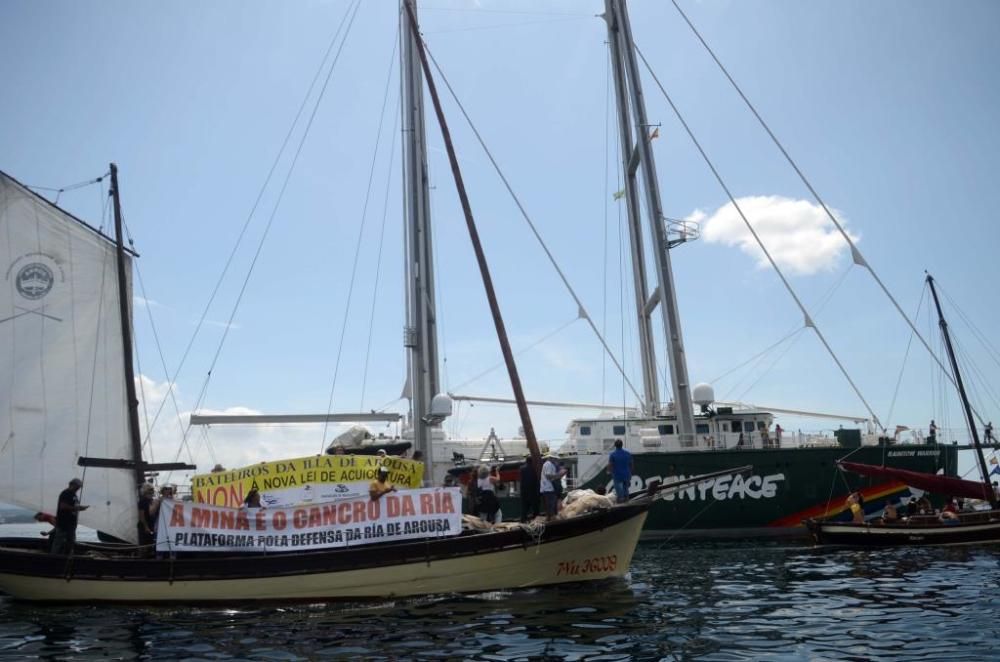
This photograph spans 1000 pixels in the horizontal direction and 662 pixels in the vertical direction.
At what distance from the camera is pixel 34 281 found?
17812mm

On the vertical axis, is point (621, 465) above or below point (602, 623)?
above

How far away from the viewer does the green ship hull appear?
29.8 m

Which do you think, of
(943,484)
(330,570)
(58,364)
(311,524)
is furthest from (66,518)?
(943,484)

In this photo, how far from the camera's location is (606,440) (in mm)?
33656

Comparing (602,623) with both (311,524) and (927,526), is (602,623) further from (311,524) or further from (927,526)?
(927,526)

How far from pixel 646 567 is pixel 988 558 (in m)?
9.59

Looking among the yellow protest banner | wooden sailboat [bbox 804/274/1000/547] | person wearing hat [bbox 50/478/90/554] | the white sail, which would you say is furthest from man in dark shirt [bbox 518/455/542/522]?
wooden sailboat [bbox 804/274/1000/547]

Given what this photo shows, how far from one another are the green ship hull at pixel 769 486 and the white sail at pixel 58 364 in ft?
60.3

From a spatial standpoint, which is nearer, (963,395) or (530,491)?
(530,491)

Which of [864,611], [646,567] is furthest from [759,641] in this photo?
[646,567]

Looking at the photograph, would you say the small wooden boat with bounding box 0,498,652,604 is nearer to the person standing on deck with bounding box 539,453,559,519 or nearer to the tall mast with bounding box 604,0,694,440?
the person standing on deck with bounding box 539,453,559,519

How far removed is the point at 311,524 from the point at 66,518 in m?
5.45

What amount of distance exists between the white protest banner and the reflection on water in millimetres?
1359

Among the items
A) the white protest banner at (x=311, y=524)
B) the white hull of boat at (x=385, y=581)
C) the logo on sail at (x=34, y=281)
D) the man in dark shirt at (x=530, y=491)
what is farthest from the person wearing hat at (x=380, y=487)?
the logo on sail at (x=34, y=281)
